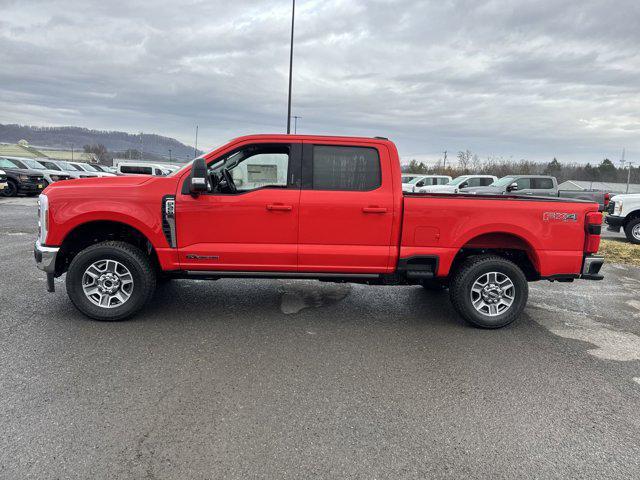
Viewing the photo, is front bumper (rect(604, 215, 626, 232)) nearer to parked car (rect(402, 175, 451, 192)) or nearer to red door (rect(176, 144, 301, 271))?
red door (rect(176, 144, 301, 271))

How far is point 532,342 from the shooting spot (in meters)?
4.79

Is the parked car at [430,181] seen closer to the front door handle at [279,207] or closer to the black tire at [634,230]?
the black tire at [634,230]

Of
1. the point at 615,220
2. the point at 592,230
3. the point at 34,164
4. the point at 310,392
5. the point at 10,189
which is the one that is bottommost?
the point at 310,392

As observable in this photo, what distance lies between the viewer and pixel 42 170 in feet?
74.4

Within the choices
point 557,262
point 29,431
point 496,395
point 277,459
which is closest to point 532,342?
point 557,262

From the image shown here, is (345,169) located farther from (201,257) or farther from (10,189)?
(10,189)

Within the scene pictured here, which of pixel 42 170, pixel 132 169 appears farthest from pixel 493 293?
pixel 42 170

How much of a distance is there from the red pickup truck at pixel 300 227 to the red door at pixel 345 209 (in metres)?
0.01

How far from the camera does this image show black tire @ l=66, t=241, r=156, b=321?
484cm

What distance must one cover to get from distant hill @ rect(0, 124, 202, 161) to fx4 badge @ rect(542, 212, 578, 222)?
15482 cm

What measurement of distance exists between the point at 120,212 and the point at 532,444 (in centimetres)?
412

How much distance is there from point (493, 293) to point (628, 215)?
1009cm

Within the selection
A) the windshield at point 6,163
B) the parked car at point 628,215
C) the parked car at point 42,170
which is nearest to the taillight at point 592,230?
the parked car at point 628,215

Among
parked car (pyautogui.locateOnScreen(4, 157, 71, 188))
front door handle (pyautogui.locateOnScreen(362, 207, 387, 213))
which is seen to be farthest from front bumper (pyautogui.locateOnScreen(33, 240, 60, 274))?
parked car (pyautogui.locateOnScreen(4, 157, 71, 188))
